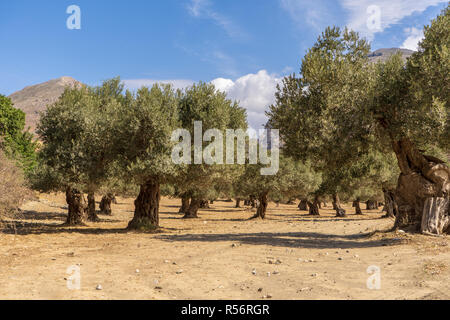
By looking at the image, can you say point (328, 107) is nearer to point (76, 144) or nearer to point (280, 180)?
point (76, 144)

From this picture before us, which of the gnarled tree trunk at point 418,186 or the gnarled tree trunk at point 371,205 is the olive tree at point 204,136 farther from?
the gnarled tree trunk at point 371,205

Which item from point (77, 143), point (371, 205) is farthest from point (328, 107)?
point (371, 205)

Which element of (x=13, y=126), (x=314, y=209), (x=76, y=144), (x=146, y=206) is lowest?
(x=314, y=209)

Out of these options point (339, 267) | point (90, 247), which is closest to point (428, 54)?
point (339, 267)

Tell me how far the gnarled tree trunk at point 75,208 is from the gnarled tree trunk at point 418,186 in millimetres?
23869

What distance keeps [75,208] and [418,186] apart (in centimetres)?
2550

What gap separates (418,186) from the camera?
62.8 feet

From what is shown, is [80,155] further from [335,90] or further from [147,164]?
[335,90]

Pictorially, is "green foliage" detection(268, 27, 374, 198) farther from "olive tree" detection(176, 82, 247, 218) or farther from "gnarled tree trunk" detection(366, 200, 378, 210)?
"gnarled tree trunk" detection(366, 200, 378, 210)

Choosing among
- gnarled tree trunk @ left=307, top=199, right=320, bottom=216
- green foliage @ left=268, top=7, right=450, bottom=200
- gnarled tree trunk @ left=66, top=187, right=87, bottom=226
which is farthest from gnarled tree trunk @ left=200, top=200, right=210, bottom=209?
green foliage @ left=268, top=7, right=450, bottom=200

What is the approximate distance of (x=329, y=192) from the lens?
53594 mm

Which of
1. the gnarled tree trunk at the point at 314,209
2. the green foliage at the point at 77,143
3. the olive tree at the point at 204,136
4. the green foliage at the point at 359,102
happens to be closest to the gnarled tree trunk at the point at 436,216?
the green foliage at the point at 359,102
